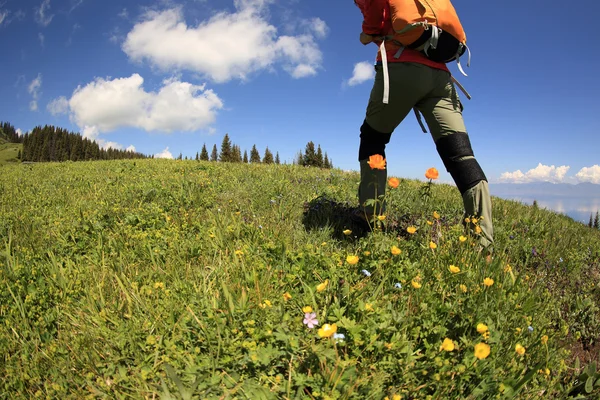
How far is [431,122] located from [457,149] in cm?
40

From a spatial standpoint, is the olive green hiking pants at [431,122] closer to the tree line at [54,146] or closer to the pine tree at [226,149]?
the pine tree at [226,149]

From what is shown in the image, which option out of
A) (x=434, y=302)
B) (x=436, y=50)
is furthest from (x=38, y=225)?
(x=436, y=50)

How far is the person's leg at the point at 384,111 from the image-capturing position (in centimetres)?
321

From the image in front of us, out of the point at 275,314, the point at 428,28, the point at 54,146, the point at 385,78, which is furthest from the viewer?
the point at 54,146

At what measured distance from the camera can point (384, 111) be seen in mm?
3391

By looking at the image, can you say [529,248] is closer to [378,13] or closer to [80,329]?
[378,13]

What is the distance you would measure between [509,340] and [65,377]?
2757 millimetres

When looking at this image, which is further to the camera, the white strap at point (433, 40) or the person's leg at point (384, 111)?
the person's leg at point (384, 111)

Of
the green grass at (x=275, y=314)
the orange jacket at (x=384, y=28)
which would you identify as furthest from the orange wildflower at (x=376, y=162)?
the orange jacket at (x=384, y=28)

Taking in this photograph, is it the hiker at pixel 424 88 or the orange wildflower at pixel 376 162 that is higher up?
the hiker at pixel 424 88

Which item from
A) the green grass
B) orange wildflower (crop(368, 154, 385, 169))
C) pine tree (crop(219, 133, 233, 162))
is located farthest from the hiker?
pine tree (crop(219, 133, 233, 162))

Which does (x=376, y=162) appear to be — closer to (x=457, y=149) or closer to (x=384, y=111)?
(x=384, y=111)

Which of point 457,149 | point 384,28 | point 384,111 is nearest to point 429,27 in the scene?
point 384,28

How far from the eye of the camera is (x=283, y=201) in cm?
507
